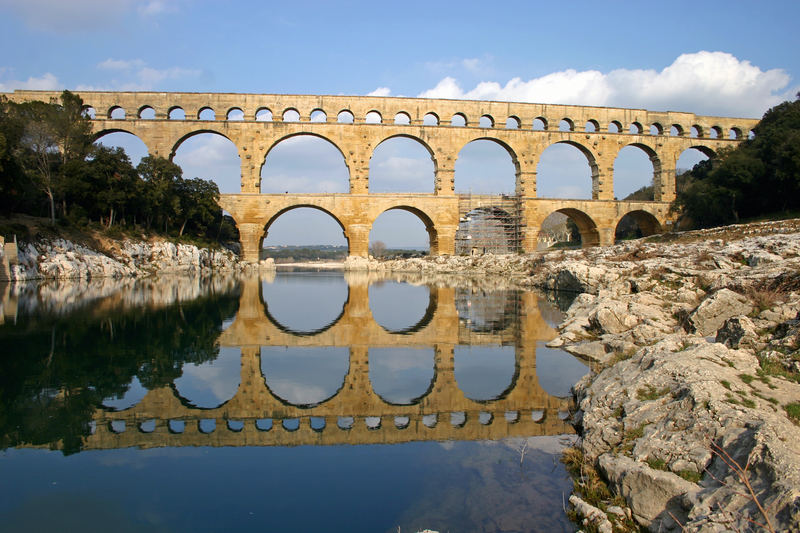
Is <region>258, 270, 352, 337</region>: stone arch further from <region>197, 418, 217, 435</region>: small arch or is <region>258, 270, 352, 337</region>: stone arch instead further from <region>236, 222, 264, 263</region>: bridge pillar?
<region>236, 222, 264, 263</region>: bridge pillar

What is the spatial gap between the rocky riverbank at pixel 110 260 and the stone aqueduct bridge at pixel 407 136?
3096 mm

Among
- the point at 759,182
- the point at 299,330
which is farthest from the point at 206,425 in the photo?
the point at 759,182

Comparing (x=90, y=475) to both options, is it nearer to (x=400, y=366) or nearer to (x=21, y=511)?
(x=21, y=511)

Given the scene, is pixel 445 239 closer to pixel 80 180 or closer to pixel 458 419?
pixel 80 180

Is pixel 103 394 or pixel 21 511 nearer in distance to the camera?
pixel 21 511

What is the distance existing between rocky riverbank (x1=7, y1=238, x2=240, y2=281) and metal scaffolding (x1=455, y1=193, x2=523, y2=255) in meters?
14.4

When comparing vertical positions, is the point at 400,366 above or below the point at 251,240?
below

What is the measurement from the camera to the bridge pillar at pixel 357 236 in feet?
102

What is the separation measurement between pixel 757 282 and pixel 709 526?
617cm

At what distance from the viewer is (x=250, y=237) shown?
101 ft

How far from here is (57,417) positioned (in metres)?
4.51

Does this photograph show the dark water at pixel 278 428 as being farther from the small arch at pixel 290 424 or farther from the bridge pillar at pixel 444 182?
the bridge pillar at pixel 444 182

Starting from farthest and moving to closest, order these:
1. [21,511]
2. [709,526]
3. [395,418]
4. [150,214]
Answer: [150,214]
[395,418]
[21,511]
[709,526]

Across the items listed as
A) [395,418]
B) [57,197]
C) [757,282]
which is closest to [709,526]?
[395,418]
